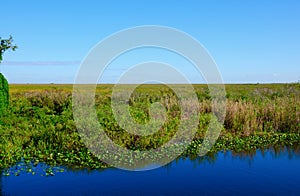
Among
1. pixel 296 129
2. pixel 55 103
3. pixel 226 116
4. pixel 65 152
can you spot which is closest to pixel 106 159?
pixel 65 152

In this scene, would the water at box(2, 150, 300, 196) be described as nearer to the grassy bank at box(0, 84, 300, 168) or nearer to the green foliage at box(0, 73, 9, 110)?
the grassy bank at box(0, 84, 300, 168)

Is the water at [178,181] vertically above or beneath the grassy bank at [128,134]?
beneath

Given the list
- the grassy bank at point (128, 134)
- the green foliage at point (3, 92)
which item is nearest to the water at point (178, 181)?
the grassy bank at point (128, 134)

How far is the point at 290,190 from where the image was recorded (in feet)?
20.0

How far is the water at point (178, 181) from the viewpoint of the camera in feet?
19.6

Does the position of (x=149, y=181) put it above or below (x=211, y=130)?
below

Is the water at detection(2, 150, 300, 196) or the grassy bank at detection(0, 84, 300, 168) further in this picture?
the grassy bank at detection(0, 84, 300, 168)

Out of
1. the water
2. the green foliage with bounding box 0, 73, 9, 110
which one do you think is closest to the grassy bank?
the green foliage with bounding box 0, 73, 9, 110

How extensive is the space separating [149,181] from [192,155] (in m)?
2.07

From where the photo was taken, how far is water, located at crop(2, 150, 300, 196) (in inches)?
235

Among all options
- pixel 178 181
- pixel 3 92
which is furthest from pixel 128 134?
pixel 3 92

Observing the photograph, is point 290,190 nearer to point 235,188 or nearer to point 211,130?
point 235,188

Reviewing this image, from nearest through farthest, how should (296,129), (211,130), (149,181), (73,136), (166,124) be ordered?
(149,181)
(73,136)
(166,124)
(211,130)
(296,129)

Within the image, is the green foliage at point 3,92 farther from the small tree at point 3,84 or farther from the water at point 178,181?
the water at point 178,181
